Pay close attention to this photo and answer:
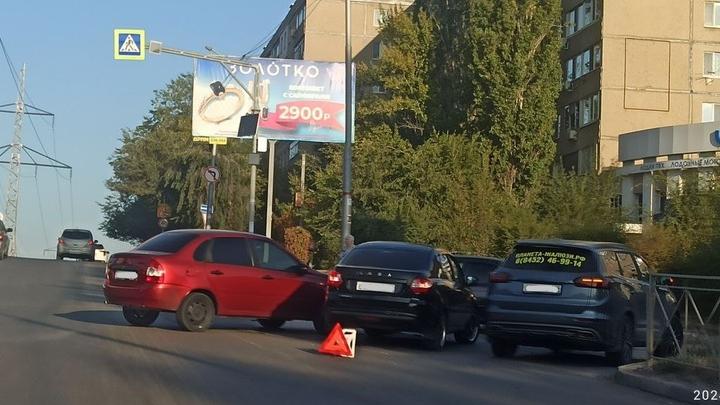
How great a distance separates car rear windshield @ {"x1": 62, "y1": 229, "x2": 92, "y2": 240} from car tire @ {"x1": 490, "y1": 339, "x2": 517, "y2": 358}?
4189 centimetres

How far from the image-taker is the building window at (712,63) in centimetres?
4881

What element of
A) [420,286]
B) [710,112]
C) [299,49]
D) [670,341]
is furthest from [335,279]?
[299,49]

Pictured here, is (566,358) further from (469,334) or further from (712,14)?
(712,14)

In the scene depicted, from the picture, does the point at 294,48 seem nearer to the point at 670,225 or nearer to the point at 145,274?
the point at 670,225

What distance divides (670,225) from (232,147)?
34.7 meters

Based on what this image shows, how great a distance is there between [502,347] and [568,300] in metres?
1.67

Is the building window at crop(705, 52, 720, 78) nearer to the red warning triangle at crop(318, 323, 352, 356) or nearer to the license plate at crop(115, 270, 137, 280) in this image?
the license plate at crop(115, 270, 137, 280)

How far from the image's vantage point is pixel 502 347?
14828mm

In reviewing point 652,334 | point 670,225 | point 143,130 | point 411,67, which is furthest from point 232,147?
point 652,334

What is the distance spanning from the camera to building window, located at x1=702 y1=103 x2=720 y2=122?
48969 mm

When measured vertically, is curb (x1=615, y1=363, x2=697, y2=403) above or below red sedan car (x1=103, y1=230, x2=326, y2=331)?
below

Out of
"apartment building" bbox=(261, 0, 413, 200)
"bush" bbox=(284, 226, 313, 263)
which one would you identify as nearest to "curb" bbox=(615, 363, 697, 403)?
"bush" bbox=(284, 226, 313, 263)

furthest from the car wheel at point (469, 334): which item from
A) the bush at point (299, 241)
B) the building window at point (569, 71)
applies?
the building window at point (569, 71)

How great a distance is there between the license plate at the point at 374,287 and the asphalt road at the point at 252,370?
2.91 ft
